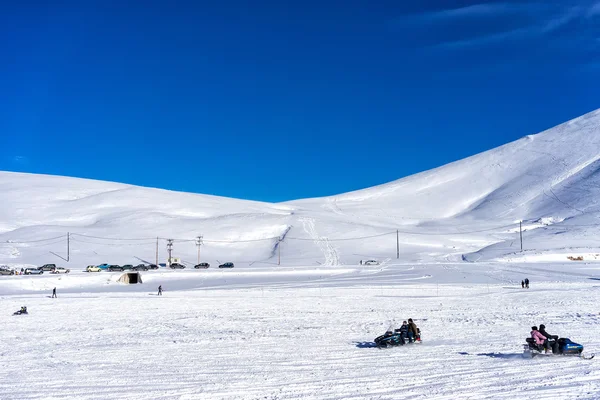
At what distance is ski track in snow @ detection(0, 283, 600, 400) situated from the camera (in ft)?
41.8

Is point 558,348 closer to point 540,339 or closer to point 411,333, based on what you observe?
point 540,339

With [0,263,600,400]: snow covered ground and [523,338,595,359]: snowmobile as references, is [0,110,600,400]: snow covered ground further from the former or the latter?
[523,338,595,359]: snowmobile

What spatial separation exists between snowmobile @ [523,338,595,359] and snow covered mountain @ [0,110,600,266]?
59.4 metres

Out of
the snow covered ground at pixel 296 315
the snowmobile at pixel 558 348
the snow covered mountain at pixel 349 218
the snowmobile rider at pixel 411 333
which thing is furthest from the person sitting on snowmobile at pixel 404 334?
the snow covered mountain at pixel 349 218

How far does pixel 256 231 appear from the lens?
109812mm

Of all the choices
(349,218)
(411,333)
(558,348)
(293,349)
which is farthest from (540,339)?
(349,218)

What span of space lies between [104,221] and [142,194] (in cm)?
2699

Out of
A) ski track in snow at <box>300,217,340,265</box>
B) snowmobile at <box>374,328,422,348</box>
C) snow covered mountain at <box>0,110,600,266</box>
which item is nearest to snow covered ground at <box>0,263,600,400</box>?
snowmobile at <box>374,328,422,348</box>

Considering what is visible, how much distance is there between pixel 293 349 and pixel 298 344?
3.33 feet

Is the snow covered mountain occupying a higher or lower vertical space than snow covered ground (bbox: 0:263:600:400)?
higher

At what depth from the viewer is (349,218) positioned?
132250 millimetres

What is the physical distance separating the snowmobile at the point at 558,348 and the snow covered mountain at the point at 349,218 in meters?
59.4

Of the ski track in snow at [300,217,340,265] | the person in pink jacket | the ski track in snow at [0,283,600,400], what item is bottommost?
the ski track in snow at [0,283,600,400]

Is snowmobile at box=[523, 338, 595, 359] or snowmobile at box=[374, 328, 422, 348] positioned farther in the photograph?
snowmobile at box=[374, 328, 422, 348]
